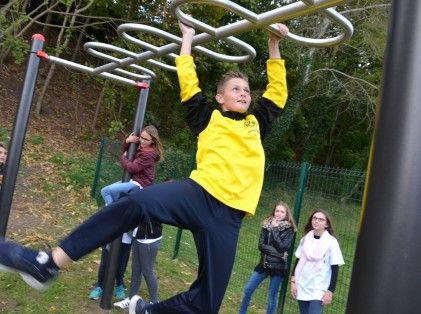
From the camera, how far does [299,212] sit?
4977 millimetres

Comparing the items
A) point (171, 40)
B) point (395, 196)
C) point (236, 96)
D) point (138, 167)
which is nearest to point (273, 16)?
point (236, 96)

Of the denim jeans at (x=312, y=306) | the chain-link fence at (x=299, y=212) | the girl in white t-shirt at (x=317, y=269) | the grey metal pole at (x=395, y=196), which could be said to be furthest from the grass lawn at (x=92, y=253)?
the grey metal pole at (x=395, y=196)

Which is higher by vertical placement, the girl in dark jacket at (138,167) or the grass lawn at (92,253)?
the girl in dark jacket at (138,167)

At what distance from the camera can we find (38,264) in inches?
82.4

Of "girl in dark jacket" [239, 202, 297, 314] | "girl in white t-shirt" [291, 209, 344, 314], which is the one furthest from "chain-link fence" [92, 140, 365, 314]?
"girl in dark jacket" [239, 202, 297, 314]

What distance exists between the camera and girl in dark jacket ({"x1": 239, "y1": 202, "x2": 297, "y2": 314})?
175 inches

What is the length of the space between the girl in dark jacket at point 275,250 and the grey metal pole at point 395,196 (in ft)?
11.7

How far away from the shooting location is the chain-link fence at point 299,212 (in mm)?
4594

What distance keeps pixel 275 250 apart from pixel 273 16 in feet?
8.96

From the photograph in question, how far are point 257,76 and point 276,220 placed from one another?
12954 millimetres

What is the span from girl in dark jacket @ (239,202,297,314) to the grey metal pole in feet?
11.7

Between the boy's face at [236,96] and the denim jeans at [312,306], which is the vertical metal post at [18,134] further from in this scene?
the denim jeans at [312,306]

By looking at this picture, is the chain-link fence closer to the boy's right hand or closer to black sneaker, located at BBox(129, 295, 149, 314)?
black sneaker, located at BBox(129, 295, 149, 314)

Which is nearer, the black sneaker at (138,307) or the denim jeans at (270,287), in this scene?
the black sneaker at (138,307)
